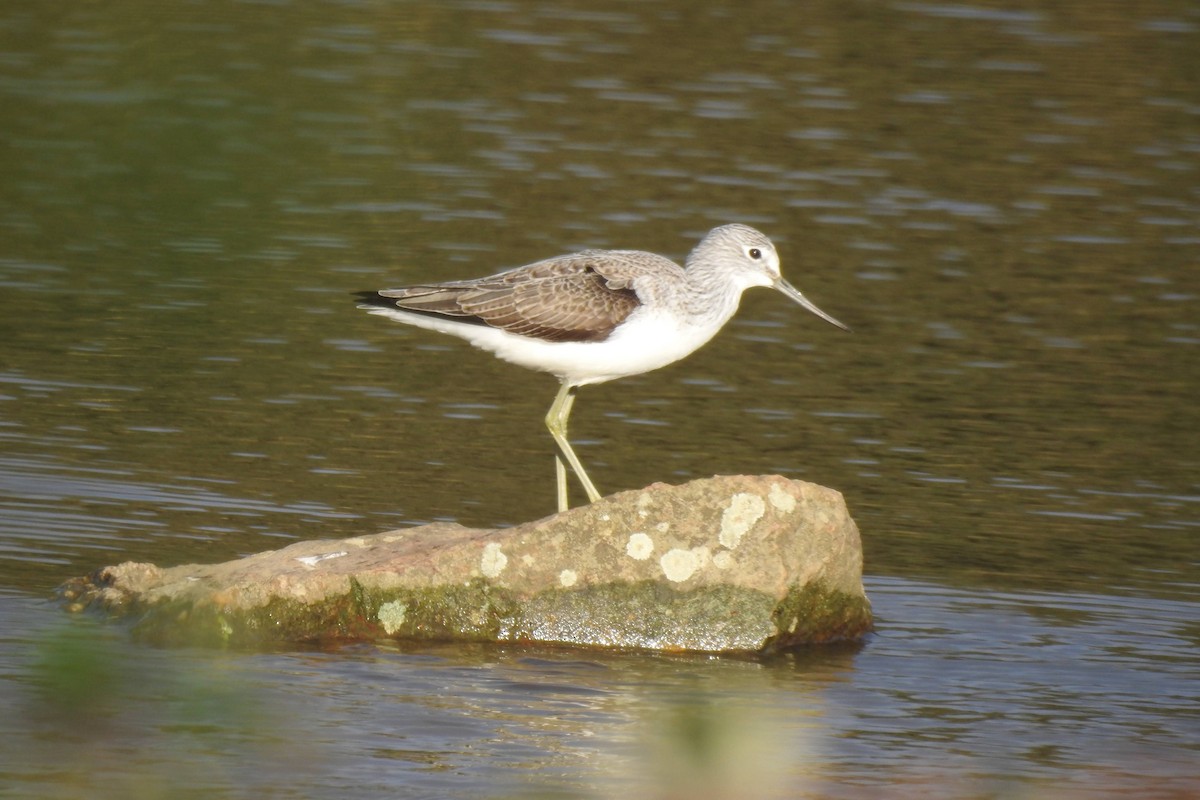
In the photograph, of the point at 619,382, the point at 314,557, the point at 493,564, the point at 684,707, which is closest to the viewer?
the point at 684,707

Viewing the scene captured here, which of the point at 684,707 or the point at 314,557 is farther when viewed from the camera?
the point at 314,557

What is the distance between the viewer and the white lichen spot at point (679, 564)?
320 inches

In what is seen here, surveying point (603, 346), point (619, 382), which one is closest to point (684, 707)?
point (603, 346)

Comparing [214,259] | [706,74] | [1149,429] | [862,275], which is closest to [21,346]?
[214,259]

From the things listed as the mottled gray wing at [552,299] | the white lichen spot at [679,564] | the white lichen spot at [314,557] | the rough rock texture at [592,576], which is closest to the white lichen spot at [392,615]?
the rough rock texture at [592,576]

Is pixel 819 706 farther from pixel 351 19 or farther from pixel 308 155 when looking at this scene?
pixel 351 19

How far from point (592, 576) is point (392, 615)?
87cm

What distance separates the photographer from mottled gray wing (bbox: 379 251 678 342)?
362 inches

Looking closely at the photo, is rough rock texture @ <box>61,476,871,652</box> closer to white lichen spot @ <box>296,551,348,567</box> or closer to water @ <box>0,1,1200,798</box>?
white lichen spot @ <box>296,551,348,567</box>

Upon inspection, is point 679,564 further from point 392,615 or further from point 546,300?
point 546,300

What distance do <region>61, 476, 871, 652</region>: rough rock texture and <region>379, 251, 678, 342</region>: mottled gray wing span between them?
1305mm

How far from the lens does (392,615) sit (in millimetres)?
8094

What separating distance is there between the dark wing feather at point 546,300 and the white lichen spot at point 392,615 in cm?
176

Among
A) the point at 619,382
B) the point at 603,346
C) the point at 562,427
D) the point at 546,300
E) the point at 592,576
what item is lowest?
the point at 619,382
